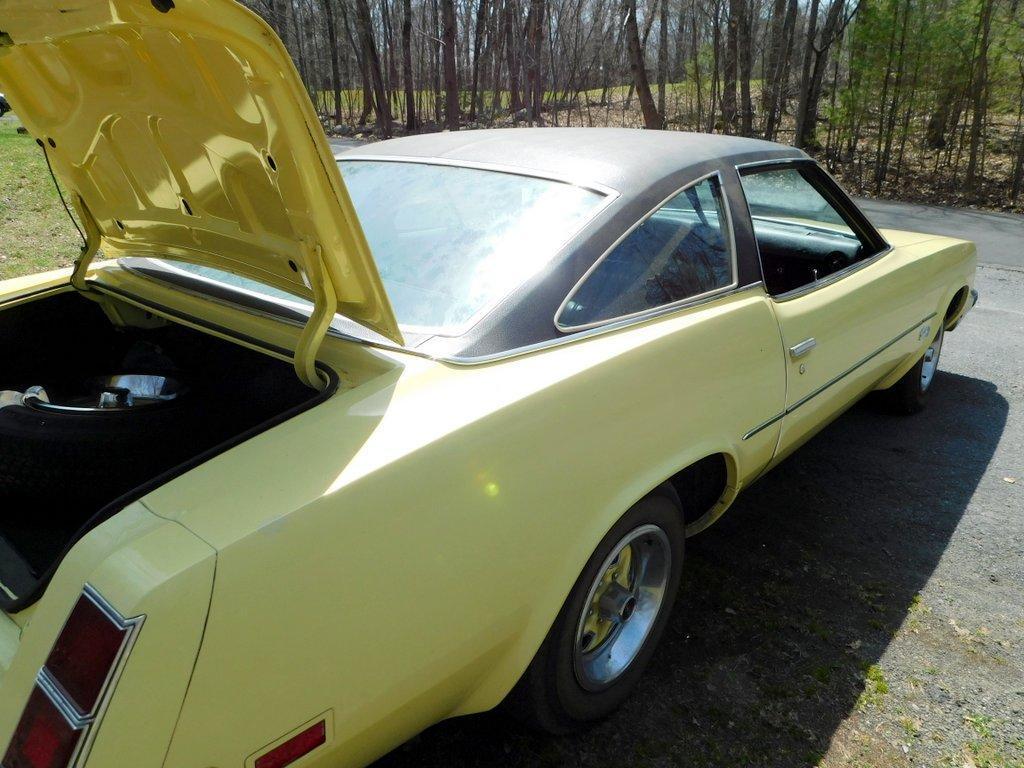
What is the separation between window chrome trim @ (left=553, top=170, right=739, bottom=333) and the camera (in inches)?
77.5

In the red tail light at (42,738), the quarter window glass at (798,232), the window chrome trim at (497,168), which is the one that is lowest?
the red tail light at (42,738)

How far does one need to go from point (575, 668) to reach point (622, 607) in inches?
10.1

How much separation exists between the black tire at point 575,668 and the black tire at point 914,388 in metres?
2.29

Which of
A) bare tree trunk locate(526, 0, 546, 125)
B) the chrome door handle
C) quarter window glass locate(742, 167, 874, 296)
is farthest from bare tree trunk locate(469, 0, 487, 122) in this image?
the chrome door handle

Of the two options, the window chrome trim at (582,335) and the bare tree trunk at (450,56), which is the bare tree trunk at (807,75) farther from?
the window chrome trim at (582,335)

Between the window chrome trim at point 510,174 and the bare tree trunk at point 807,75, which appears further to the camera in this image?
the bare tree trunk at point 807,75

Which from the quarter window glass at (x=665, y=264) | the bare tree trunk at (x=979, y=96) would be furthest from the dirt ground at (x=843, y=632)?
the bare tree trunk at (x=979, y=96)

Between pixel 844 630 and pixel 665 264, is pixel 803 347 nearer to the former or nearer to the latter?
pixel 665 264

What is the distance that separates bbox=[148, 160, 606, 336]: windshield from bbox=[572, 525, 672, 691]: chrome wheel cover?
75 centimetres

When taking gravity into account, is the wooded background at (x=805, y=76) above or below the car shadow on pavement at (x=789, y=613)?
above

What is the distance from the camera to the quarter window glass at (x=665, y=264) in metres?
2.04

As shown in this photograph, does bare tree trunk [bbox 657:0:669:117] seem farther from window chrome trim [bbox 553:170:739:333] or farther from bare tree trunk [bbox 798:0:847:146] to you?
window chrome trim [bbox 553:170:739:333]

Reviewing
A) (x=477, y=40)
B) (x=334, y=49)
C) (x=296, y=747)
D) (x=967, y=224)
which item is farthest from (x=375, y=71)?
(x=296, y=747)

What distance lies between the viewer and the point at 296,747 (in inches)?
54.0
